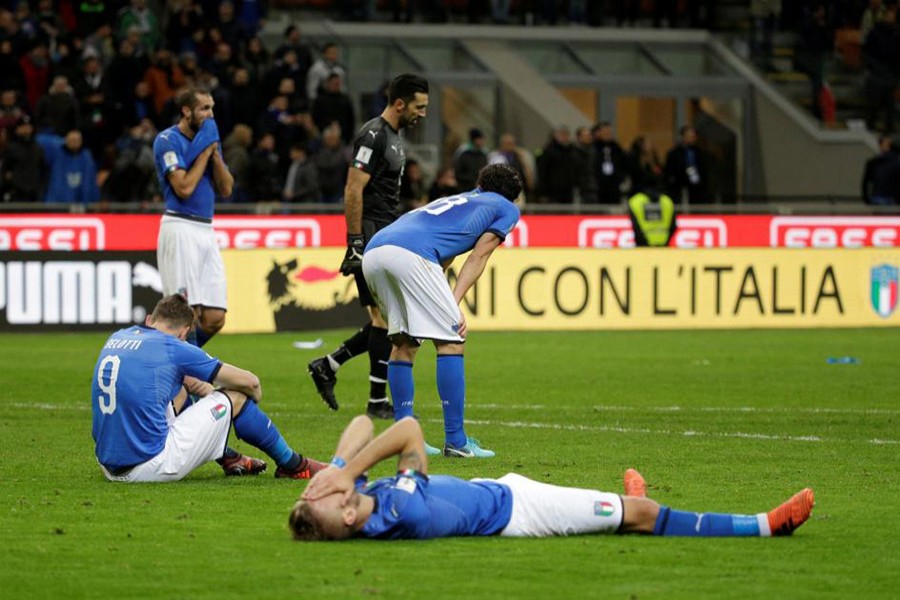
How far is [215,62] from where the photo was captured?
28859mm

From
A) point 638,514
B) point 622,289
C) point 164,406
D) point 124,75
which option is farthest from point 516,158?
point 638,514

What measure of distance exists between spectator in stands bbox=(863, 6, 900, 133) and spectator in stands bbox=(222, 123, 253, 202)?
15.4 metres

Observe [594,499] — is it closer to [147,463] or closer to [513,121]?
[147,463]

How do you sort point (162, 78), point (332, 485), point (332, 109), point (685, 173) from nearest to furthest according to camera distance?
1. point (332, 485)
2. point (162, 78)
3. point (332, 109)
4. point (685, 173)

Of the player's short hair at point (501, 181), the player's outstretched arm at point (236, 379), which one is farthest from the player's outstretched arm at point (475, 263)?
the player's outstretched arm at point (236, 379)

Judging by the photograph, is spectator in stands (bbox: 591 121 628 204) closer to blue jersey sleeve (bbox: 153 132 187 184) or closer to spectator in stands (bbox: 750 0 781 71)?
spectator in stands (bbox: 750 0 781 71)

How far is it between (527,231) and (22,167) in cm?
726

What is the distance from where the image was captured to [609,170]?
3014 centimetres

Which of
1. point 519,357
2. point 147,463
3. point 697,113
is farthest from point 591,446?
point 697,113

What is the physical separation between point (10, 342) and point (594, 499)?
14.5 metres

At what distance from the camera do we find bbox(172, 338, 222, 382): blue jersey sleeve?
9266mm

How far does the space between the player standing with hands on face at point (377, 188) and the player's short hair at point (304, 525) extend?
195 inches

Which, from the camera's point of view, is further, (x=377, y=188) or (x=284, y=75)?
(x=284, y=75)

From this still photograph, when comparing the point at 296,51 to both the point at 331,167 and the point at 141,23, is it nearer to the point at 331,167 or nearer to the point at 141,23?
the point at 141,23
